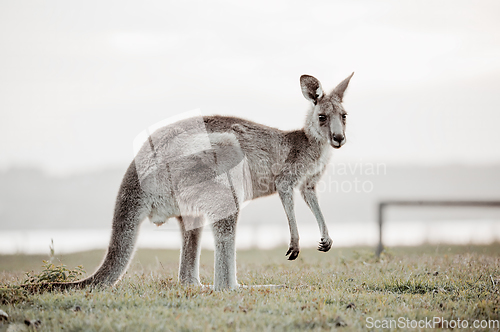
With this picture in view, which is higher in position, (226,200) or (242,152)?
(242,152)

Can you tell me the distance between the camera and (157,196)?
17.9 ft

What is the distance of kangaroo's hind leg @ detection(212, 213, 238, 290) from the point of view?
5.32 m

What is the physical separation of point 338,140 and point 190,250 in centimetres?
228

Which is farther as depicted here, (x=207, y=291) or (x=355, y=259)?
(x=355, y=259)

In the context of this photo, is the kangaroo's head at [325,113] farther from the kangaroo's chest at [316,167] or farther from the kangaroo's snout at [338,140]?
the kangaroo's chest at [316,167]

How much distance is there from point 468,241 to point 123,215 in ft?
30.0

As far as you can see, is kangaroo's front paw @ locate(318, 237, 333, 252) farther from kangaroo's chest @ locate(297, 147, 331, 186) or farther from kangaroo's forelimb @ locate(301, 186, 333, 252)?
kangaroo's chest @ locate(297, 147, 331, 186)

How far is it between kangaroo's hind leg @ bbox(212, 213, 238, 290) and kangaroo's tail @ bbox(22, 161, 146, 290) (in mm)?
862

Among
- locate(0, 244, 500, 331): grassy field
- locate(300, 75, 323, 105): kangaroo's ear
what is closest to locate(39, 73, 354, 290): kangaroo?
locate(300, 75, 323, 105): kangaroo's ear

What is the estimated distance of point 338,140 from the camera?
6125 millimetres

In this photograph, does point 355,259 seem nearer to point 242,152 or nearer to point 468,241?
point 242,152

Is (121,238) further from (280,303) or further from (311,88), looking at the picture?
(311,88)

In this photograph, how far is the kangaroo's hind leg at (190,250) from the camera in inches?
233

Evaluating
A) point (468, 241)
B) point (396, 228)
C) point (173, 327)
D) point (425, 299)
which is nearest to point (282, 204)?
point (425, 299)
